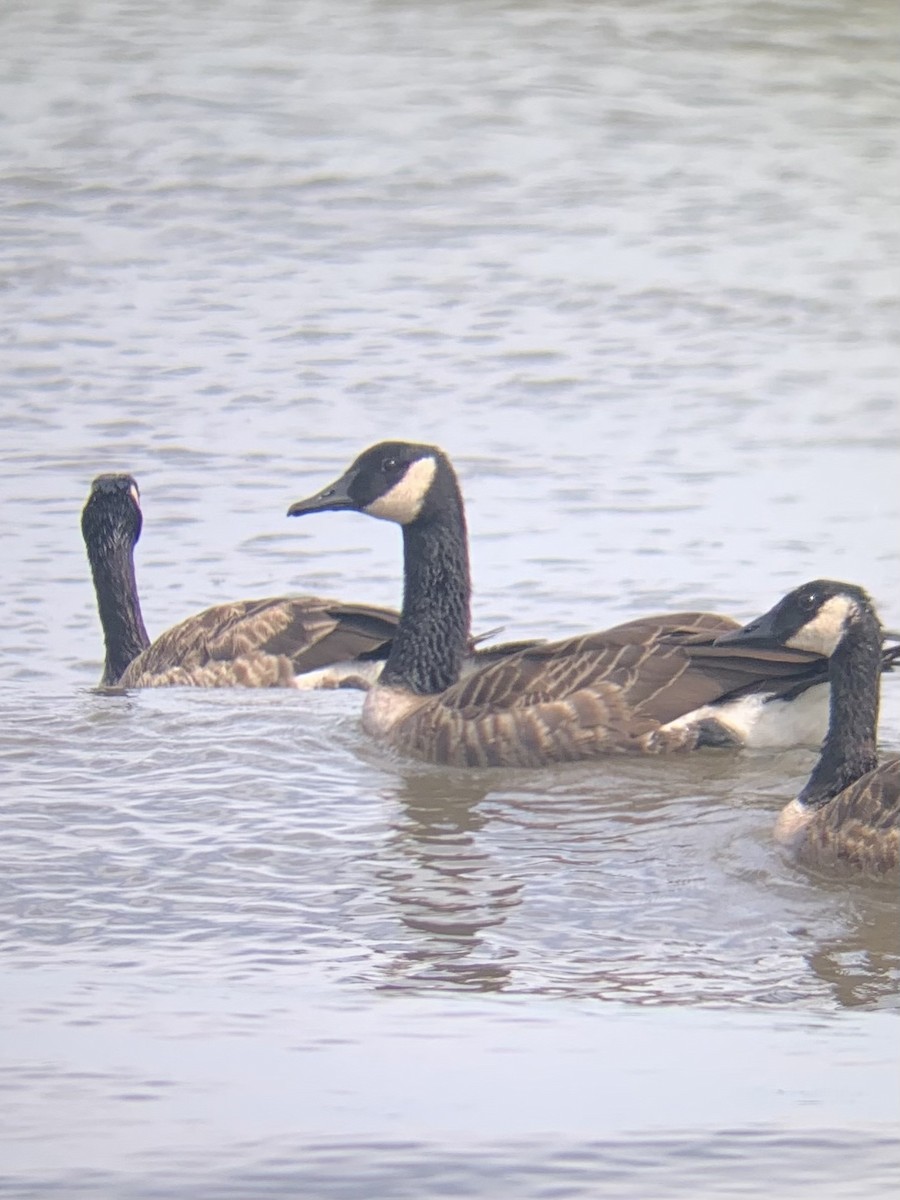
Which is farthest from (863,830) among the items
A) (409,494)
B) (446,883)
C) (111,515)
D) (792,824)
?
(111,515)

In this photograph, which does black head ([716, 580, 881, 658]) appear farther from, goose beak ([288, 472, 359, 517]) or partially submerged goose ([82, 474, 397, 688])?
partially submerged goose ([82, 474, 397, 688])

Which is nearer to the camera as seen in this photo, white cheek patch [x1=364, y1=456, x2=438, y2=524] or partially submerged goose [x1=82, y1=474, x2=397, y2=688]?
white cheek patch [x1=364, y1=456, x2=438, y2=524]

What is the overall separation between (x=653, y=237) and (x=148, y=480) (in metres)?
5.24

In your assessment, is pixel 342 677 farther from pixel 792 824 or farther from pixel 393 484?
pixel 792 824

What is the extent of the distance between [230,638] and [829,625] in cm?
350

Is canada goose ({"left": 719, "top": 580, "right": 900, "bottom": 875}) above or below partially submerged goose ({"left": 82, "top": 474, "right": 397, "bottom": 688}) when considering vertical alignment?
above

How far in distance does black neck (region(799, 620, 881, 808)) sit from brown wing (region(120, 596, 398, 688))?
3115mm

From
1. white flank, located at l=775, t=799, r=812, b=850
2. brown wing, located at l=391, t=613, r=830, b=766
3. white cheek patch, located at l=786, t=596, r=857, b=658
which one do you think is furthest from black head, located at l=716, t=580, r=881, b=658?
brown wing, located at l=391, t=613, r=830, b=766

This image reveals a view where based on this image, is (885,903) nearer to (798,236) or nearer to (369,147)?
(798,236)

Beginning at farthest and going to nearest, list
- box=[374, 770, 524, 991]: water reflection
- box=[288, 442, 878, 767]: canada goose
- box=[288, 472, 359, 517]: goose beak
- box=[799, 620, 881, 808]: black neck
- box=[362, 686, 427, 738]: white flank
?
1. box=[288, 472, 359, 517]: goose beak
2. box=[362, 686, 427, 738]: white flank
3. box=[288, 442, 878, 767]: canada goose
4. box=[799, 620, 881, 808]: black neck
5. box=[374, 770, 524, 991]: water reflection

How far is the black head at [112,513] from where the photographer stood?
33.5ft

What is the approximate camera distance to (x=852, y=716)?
676 cm

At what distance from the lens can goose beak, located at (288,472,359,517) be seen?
29.5ft

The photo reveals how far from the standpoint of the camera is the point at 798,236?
14898mm
